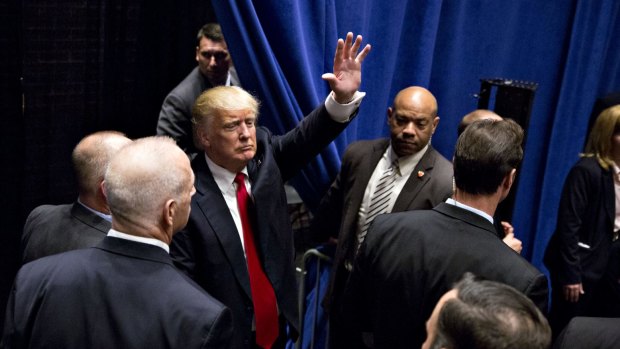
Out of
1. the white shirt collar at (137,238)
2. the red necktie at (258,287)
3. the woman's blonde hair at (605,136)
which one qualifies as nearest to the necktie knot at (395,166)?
the red necktie at (258,287)

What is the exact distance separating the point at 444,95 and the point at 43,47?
6.63ft

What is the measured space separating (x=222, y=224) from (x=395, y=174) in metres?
0.88

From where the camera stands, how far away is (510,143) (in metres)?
2.40

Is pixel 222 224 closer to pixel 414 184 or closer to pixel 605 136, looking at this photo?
pixel 414 184

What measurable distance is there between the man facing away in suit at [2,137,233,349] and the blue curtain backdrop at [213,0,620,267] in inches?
50.0

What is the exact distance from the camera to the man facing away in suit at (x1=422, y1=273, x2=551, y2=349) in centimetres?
155

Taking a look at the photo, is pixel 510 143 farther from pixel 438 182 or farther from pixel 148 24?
pixel 148 24

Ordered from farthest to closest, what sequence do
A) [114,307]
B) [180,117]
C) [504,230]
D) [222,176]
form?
[180,117]
[504,230]
[222,176]
[114,307]

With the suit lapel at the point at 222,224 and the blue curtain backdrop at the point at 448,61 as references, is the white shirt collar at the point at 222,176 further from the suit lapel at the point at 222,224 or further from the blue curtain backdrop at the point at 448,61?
the blue curtain backdrop at the point at 448,61

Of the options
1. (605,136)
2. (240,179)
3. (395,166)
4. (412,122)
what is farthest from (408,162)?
(605,136)

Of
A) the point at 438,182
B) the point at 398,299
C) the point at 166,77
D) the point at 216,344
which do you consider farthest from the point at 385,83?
the point at 216,344

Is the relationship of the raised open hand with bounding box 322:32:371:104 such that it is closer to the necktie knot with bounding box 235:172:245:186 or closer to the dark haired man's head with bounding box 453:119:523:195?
the necktie knot with bounding box 235:172:245:186

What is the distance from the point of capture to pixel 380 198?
325 cm

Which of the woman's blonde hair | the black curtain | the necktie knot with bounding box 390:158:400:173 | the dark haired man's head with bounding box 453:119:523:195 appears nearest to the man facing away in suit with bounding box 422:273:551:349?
the dark haired man's head with bounding box 453:119:523:195
